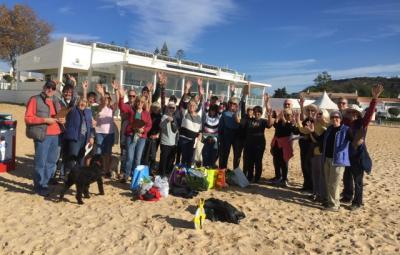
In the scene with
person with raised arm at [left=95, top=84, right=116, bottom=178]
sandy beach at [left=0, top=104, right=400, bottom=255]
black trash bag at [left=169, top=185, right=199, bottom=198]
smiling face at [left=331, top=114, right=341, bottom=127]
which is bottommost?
sandy beach at [left=0, top=104, right=400, bottom=255]

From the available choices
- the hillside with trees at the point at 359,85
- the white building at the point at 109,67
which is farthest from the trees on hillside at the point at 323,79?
the white building at the point at 109,67

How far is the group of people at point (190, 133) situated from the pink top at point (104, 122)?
0.06 ft

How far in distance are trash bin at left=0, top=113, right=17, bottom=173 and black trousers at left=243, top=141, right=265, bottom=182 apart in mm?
4846

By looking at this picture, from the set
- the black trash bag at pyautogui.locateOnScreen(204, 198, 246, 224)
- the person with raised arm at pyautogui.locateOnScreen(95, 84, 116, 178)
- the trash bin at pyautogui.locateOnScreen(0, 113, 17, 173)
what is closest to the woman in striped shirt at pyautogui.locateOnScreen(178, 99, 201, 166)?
the person with raised arm at pyautogui.locateOnScreen(95, 84, 116, 178)

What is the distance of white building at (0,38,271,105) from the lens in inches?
1047

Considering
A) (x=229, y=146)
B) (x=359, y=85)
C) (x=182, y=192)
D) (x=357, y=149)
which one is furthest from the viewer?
(x=359, y=85)

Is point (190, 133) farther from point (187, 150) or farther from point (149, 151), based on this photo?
point (149, 151)

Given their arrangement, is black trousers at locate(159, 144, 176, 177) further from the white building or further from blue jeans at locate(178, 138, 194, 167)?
the white building

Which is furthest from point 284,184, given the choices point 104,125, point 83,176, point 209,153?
point 83,176

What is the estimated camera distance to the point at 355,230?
18.1ft

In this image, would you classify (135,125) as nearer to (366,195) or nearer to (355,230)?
(355,230)

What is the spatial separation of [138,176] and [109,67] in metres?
21.8

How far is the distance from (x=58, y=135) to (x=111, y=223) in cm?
227

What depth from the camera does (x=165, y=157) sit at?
763 centimetres
